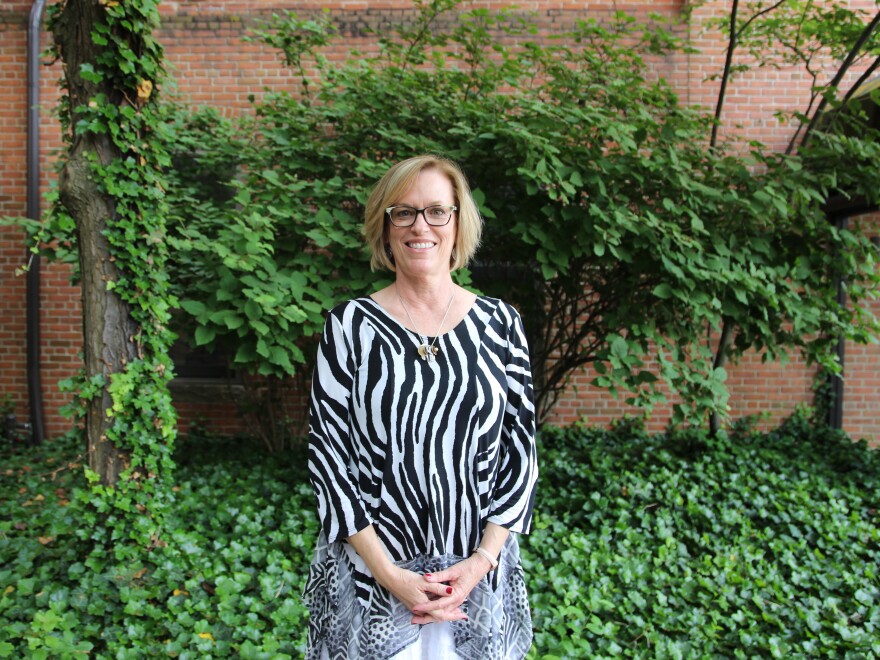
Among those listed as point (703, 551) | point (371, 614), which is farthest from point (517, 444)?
point (703, 551)

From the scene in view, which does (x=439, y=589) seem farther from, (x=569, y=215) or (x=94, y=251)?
(x=569, y=215)

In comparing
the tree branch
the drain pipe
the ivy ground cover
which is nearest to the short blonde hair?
the ivy ground cover

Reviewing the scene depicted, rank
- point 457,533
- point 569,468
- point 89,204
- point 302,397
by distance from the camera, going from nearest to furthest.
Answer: point 457,533, point 89,204, point 569,468, point 302,397

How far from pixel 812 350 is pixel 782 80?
10.6 feet

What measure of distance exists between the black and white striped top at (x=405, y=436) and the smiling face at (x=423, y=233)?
150 mm

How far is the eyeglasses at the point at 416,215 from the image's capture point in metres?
1.62

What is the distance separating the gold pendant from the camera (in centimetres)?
160

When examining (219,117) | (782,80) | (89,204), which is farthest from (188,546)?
(782,80)

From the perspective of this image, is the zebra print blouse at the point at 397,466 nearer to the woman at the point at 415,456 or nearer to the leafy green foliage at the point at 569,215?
the woman at the point at 415,456

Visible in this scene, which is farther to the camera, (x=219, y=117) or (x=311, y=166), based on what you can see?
(x=219, y=117)

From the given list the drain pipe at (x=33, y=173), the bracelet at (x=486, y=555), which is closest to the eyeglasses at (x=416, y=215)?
the bracelet at (x=486, y=555)

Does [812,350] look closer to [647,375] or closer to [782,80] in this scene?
[647,375]

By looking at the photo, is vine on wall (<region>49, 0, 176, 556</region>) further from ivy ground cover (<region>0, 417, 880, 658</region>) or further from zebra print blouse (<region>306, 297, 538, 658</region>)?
zebra print blouse (<region>306, 297, 538, 658</region>)

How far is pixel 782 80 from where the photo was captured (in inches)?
255
